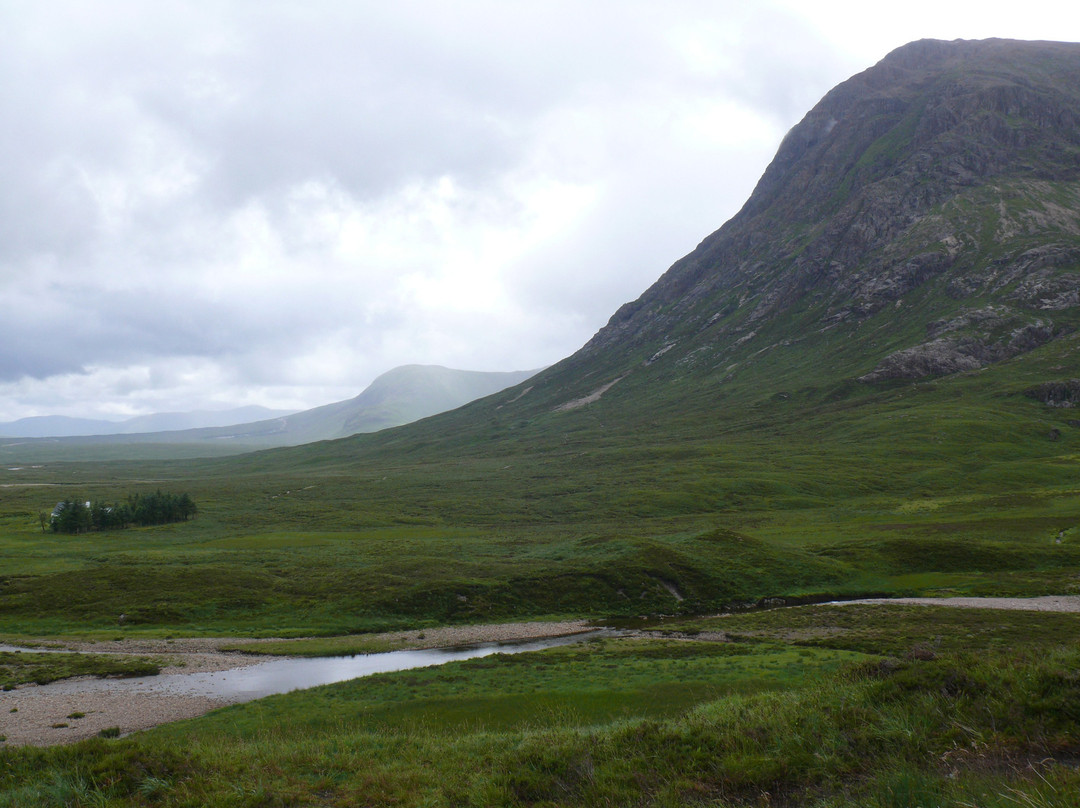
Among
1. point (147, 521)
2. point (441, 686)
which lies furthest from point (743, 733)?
point (147, 521)

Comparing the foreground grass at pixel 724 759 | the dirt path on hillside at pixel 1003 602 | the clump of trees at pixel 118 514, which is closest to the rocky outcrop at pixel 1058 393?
the dirt path on hillside at pixel 1003 602

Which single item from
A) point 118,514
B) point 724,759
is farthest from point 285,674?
point 118,514

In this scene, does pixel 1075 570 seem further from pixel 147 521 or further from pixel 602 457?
pixel 147 521

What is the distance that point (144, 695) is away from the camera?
40.4 meters

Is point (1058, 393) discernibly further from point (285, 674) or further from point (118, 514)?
point (118, 514)

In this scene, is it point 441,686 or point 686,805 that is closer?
point 686,805

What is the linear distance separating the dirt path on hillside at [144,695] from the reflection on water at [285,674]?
1.03m

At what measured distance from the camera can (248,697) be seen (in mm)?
Answer: 40531

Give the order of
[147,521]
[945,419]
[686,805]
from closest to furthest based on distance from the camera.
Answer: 1. [686,805]
2. [147,521]
3. [945,419]

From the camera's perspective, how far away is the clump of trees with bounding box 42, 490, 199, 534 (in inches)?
4815

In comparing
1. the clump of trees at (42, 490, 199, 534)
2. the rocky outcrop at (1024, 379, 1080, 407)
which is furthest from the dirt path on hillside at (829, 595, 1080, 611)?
the rocky outcrop at (1024, 379, 1080, 407)

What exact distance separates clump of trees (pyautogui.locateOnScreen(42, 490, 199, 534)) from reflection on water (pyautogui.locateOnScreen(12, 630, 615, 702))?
101518 mm

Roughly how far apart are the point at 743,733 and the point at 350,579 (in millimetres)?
67366

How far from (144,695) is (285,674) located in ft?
31.1
